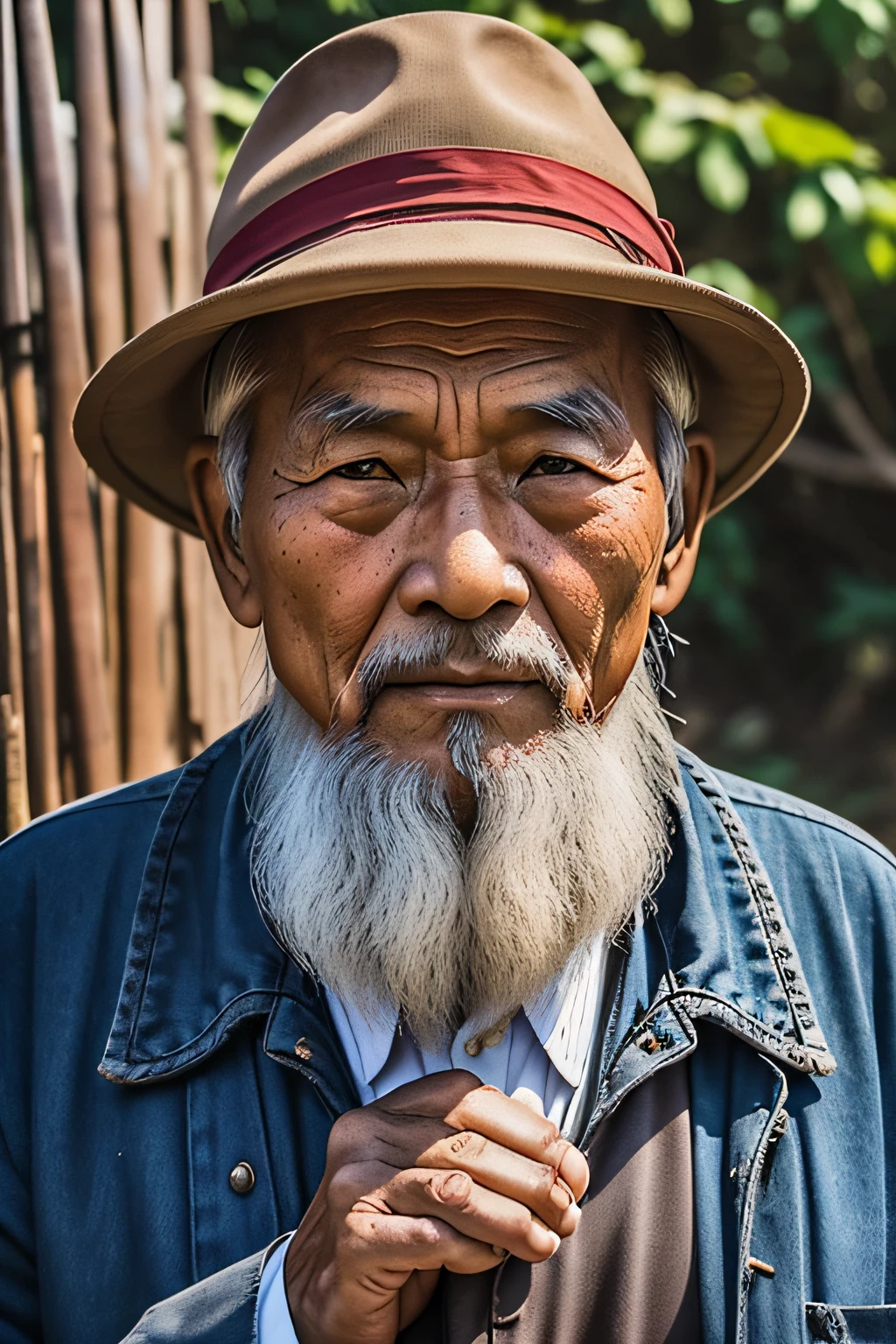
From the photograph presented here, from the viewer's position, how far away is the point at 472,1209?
1576 millimetres

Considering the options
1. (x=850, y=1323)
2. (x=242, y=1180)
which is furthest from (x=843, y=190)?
(x=242, y=1180)

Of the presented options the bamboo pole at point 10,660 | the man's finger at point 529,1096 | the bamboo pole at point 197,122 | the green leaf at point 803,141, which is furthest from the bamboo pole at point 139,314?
the green leaf at point 803,141

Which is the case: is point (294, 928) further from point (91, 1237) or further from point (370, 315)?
point (370, 315)

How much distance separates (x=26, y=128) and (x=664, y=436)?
136 centimetres

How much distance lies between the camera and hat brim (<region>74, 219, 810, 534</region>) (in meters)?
1.75

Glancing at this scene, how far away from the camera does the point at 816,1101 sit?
1.94 m

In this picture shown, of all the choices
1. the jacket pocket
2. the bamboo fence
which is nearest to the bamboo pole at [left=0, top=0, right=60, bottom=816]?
the bamboo fence

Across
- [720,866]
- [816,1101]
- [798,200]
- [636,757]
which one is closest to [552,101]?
[636,757]

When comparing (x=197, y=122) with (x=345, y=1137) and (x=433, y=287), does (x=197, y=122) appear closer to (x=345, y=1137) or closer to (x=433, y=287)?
(x=433, y=287)

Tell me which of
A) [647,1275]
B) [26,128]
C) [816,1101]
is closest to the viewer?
[647,1275]

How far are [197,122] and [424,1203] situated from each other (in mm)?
2147

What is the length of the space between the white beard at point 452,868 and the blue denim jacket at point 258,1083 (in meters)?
0.11

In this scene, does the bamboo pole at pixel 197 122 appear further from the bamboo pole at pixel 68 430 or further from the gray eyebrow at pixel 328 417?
the gray eyebrow at pixel 328 417

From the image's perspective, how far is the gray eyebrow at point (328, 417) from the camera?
1.84 m
